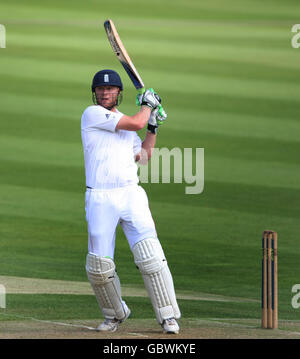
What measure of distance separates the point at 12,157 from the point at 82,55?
833cm

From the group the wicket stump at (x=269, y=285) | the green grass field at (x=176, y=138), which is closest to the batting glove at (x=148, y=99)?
the wicket stump at (x=269, y=285)

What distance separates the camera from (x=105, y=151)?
294 inches

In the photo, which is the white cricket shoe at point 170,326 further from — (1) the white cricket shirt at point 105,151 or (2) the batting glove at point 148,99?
(2) the batting glove at point 148,99

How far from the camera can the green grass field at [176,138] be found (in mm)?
11273

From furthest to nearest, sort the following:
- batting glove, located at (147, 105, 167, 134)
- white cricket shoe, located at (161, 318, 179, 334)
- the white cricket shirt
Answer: batting glove, located at (147, 105, 167, 134), the white cricket shirt, white cricket shoe, located at (161, 318, 179, 334)

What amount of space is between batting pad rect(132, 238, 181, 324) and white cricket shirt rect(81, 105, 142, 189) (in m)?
0.52

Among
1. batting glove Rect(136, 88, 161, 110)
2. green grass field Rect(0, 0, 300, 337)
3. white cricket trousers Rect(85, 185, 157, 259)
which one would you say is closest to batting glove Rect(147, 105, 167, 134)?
batting glove Rect(136, 88, 161, 110)

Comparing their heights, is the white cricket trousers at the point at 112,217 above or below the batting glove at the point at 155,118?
below

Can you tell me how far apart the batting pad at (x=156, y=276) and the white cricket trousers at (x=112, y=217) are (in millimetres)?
80

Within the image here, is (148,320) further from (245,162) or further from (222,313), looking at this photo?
(245,162)

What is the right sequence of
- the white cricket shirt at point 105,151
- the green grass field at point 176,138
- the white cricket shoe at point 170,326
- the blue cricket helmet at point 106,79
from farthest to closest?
1. the green grass field at point 176,138
2. the blue cricket helmet at point 106,79
3. the white cricket shirt at point 105,151
4. the white cricket shoe at point 170,326

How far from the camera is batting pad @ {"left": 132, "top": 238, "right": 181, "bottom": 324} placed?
734cm

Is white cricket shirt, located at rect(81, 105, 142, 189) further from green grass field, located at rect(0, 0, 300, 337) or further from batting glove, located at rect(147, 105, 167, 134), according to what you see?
green grass field, located at rect(0, 0, 300, 337)
